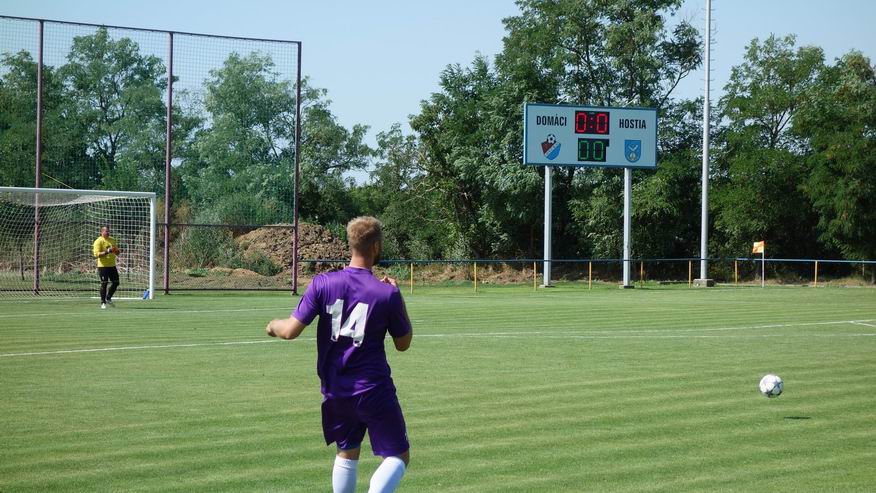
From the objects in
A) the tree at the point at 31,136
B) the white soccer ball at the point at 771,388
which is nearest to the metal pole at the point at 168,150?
the tree at the point at 31,136

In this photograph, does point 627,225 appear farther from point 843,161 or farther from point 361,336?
point 361,336

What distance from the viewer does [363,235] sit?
5535 millimetres

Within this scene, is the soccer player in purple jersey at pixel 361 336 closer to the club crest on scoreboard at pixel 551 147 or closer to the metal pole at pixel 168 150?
the metal pole at pixel 168 150

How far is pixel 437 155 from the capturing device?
65.2 meters

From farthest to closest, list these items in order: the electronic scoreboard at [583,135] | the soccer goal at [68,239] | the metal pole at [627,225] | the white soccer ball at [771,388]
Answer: the metal pole at [627,225]
the electronic scoreboard at [583,135]
the soccer goal at [68,239]
the white soccer ball at [771,388]

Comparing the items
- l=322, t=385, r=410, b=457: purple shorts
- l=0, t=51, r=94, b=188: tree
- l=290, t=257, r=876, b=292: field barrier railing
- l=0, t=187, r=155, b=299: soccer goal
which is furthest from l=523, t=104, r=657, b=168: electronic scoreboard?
l=322, t=385, r=410, b=457: purple shorts

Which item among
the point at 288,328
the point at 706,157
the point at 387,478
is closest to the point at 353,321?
the point at 288,328

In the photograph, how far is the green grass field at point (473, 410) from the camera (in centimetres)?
737

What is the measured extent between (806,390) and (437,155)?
54315 millimetres

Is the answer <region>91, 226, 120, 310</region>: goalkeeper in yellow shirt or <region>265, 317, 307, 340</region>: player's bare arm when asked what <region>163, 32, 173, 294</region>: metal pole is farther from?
<region>265, 317, 307, 340</region>: player's bare arm

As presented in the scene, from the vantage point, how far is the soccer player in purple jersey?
5.55 metres

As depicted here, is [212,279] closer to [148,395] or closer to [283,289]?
[283,289]

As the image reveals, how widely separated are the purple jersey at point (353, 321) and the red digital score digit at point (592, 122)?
37.1 meters

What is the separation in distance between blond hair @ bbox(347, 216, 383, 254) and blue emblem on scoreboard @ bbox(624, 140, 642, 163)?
3819 cm
